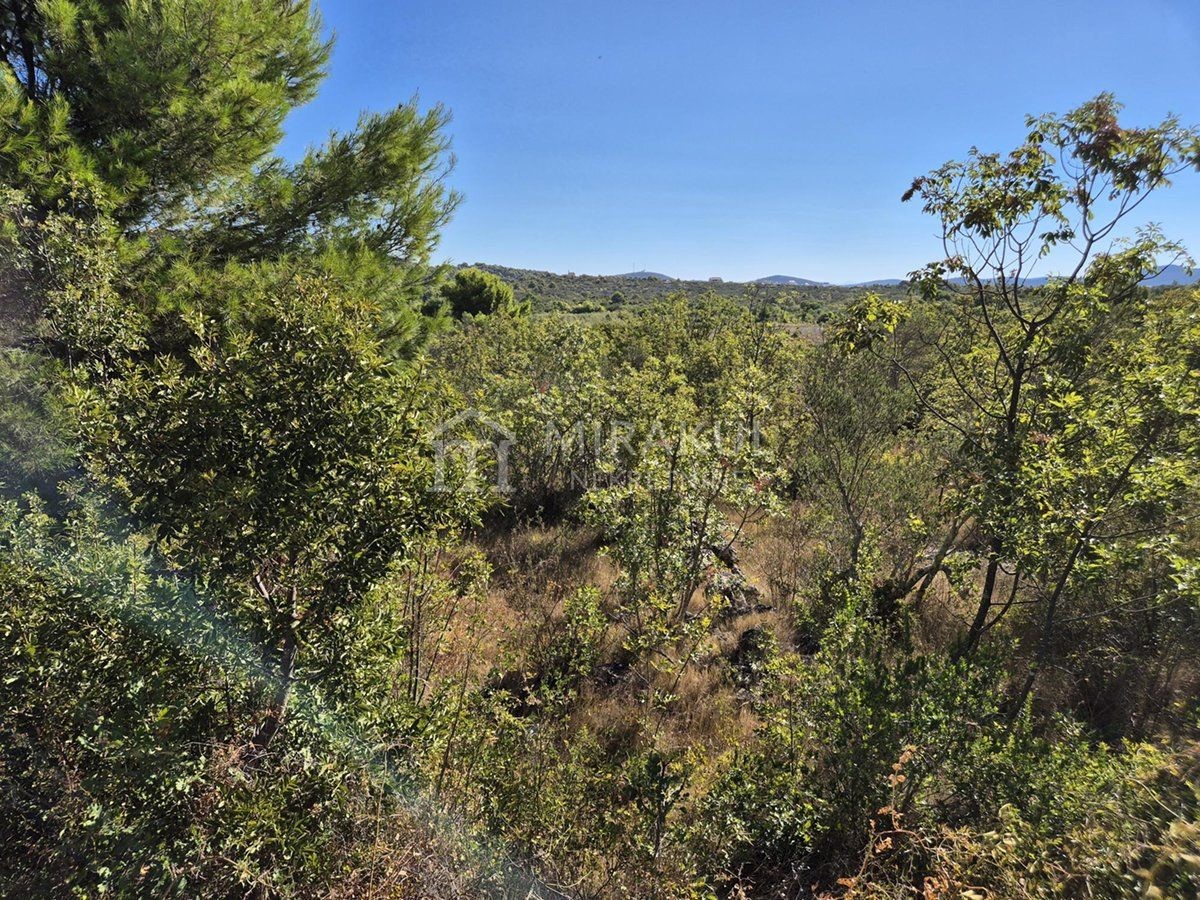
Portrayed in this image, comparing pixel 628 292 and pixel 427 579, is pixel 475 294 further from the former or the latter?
pixel 628 292

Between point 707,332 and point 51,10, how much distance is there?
53.6 ft

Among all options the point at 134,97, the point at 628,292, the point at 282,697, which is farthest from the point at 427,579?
the point at 628,292

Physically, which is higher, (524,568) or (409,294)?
(409,294)

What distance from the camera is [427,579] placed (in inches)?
159

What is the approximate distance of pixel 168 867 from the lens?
202 centimetres

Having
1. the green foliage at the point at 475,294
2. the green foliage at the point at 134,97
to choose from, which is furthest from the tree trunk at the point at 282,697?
the green foliage at the point at 475,294

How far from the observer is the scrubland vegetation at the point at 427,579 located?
244cm

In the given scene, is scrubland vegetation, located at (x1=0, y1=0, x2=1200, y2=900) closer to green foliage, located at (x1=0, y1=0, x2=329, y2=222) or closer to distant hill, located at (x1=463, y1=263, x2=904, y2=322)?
green foliage, located at (x1=0, y1=0, x2=329, y2=222)

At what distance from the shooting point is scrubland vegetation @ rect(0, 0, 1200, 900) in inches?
95.9

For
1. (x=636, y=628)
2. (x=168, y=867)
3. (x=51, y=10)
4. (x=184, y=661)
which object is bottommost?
(x=636, y=628)

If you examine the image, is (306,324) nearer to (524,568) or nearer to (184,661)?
(184,661)

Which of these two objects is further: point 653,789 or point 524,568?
point 524,568

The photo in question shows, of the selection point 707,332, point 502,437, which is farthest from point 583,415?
point 707,332

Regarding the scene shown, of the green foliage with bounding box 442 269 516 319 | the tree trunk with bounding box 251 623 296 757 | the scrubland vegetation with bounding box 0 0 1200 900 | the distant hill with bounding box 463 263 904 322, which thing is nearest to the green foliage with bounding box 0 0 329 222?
the scrubland vegetation with bounding box 0 0 1200 900
